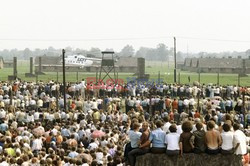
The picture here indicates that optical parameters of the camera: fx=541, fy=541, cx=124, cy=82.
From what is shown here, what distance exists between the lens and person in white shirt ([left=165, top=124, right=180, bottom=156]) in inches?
561

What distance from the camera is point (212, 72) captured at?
355 ft

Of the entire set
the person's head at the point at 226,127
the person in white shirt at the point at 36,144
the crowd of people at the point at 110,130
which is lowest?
the person in white shirt at the point at 36,144

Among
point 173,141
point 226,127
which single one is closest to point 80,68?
point 173,141

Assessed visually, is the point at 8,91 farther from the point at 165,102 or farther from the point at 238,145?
the point at 238,145

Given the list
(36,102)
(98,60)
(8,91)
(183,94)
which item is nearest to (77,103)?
(36,102)

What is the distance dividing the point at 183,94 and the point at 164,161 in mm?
26289

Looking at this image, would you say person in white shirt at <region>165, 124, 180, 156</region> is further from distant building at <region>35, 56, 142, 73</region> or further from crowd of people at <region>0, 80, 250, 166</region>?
distant building at <region>35, 56, 142, 73</region>

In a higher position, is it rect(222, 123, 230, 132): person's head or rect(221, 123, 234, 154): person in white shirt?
rect(222, 123, 230, 132): person's head

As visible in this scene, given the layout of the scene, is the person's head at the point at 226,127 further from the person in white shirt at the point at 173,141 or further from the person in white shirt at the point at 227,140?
the person in white shirt at the point at 173,141

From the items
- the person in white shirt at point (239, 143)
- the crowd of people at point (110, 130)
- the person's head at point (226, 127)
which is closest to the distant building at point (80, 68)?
the crowd of people at point (110, 130)

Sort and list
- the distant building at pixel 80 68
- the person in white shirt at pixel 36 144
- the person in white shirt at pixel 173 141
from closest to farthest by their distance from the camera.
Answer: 1. the person in white shirt at pixel 173 141
2. the person in white shirt at pixel 36 144
3. the distant building at pixel 80 68

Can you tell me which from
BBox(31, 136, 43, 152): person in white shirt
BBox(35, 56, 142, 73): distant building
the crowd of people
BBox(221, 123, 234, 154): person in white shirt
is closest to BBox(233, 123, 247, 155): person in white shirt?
the crowd of people

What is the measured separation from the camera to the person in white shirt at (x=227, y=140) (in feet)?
47.0

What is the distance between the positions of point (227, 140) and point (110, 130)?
8.48 metres
